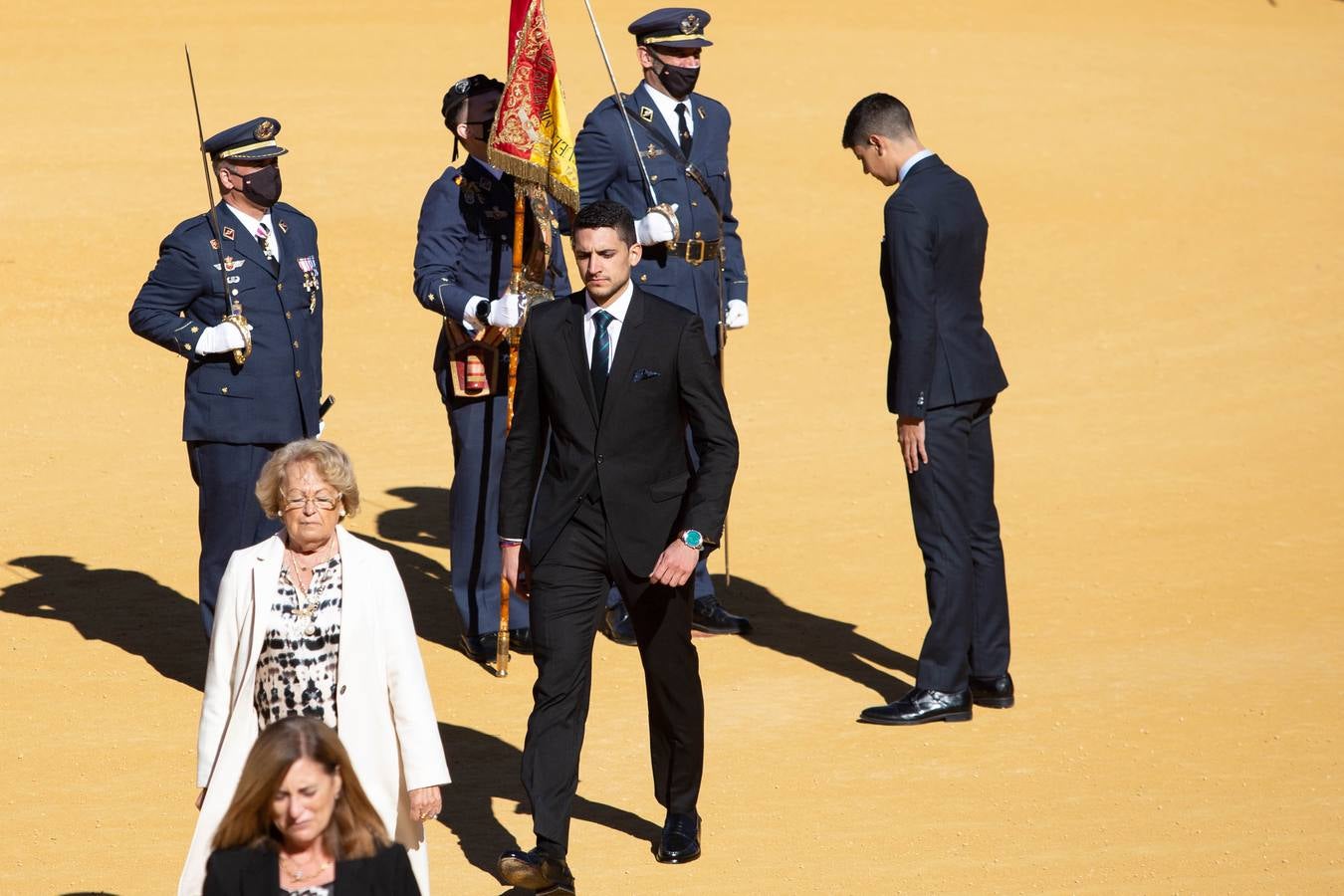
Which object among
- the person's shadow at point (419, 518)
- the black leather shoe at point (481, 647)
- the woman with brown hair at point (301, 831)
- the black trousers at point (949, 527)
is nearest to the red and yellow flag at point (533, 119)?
the black trousers at point (949, 527)

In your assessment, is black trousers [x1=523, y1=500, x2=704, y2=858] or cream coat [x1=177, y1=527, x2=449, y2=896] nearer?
cream coat [x1=177, y1=527, x2=449, y2=896]

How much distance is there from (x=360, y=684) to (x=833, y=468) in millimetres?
7868

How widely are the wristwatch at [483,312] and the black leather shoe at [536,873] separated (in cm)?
305

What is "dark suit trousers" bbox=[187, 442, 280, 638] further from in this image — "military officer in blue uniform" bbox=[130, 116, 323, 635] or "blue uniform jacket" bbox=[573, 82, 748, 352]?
"blue uniform jacket" bbox=[573, 82, 748, 352]

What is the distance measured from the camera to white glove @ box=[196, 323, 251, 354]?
8023 millimetres

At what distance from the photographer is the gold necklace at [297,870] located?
4133 mm

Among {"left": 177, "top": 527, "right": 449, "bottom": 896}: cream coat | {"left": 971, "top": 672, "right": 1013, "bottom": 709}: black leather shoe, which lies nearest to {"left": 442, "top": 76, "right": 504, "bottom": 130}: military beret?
{"left": 971, "top": 672, "right": 1013, "bottom": 709}: black leather shoe

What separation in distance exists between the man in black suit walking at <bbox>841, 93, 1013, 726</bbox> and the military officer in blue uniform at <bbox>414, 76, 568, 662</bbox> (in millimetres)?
1541

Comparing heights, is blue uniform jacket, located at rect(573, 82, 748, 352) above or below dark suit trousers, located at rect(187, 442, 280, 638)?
above

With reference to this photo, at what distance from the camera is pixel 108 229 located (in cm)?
2005

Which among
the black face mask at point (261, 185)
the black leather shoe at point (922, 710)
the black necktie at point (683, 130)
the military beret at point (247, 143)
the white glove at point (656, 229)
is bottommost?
the black leather shoe at point (922, 710)

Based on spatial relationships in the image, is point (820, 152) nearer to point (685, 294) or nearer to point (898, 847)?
point (685, 294)

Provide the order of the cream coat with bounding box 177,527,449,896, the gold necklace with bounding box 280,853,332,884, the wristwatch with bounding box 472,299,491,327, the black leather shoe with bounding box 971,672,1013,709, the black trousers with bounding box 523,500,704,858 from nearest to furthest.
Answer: the gold necklace with bounding box 280,853,332,884
the cream coat with bounding box 177,527,449,896
the black trousers with bounding box 523,500,704,858
the black leather shoe with bounding box 971,672,1013,709
the wristwatch with bounding box 472,299,491,327

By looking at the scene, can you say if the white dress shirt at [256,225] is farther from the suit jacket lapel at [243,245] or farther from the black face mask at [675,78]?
the black face mask at [675,78]
